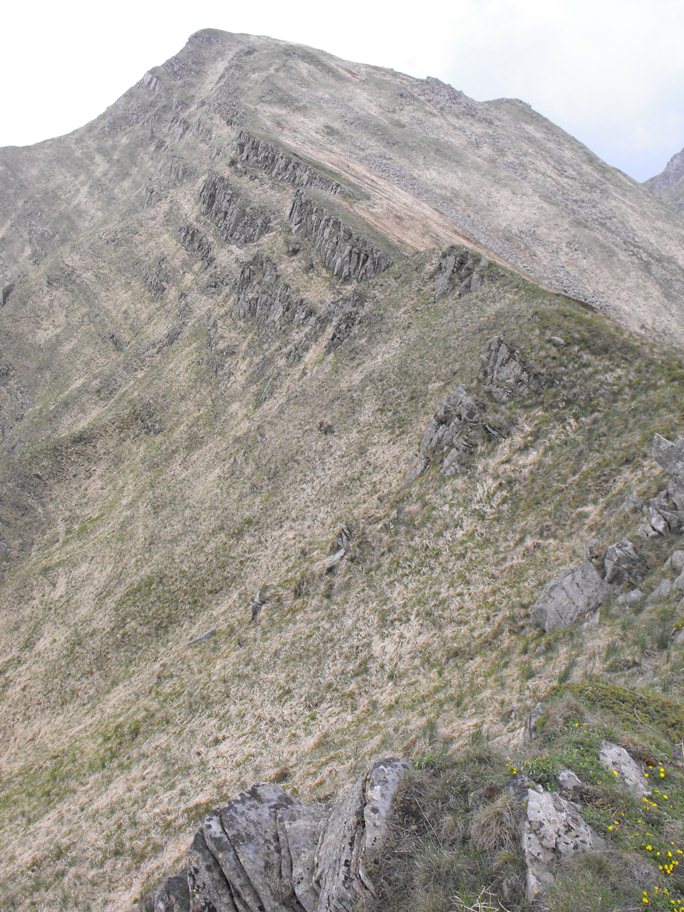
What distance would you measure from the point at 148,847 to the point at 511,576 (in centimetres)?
1400

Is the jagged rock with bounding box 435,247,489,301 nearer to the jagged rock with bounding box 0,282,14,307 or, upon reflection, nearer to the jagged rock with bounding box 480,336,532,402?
the jagged rock with bounding box 480,336,532,402

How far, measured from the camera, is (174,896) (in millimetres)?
10680

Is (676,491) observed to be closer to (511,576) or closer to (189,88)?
(511,576)

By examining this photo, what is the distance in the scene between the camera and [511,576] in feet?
64.2

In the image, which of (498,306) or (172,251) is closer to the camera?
(498,306)

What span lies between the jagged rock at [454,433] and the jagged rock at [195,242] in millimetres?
46087

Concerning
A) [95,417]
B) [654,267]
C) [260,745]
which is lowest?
[95,417]

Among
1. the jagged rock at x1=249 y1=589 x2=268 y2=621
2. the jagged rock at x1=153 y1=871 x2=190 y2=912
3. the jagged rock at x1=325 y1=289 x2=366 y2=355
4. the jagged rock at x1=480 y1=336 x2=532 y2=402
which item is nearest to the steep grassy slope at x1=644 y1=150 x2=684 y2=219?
the jagged rock at x1=325 y1=289 x2=366 y2=355

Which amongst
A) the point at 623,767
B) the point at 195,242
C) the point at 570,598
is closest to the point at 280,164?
the point at 195,242

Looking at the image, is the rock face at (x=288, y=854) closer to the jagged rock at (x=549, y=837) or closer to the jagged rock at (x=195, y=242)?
the jagged rock at (x=549, y=837)

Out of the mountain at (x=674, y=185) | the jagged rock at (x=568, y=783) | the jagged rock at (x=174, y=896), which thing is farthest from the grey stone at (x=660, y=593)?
the mountain at (x=674, y=185)

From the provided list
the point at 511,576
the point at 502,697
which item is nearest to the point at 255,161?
the point at 511,576

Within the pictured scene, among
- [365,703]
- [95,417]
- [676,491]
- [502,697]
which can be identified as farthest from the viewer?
[95,417]

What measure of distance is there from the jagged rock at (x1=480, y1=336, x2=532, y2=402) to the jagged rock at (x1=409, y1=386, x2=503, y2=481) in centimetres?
125
